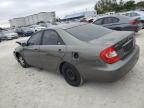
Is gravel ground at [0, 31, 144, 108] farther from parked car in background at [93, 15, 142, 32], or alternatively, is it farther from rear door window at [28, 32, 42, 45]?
parked car in background at [93, 15, 142, 32]

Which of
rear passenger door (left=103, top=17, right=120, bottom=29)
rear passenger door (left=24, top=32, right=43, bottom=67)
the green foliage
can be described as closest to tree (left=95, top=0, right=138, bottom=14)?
the green foliage

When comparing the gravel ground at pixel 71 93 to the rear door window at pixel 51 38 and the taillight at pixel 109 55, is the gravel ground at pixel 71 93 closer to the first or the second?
the taillight at pixel 109 55

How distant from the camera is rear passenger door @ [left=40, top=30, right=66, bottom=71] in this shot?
163 inches

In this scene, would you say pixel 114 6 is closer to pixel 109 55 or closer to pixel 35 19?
pixel 35 19

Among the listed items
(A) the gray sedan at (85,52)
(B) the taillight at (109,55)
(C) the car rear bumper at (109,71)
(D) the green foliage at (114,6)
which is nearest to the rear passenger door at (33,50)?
(A) the gray sedan at (85,52)

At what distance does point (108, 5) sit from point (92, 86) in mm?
53186

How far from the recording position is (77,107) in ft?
11.1

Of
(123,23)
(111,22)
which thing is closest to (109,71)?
(123,23)

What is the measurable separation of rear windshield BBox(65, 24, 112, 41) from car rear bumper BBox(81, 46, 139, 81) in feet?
2.62

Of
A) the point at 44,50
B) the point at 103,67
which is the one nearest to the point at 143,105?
the point at 103,67

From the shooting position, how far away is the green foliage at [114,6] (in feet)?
154

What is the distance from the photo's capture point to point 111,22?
9539mm

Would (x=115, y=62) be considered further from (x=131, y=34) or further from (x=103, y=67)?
(x=131, y=34)

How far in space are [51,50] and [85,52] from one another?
1.20 metres
